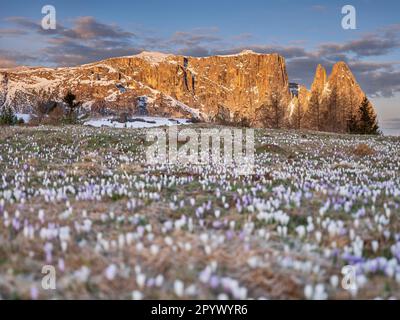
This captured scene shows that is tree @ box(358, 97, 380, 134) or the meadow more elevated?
tree @ box(358, 97, 380, 134)

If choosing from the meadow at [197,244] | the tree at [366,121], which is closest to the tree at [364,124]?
the tree at [366,121]

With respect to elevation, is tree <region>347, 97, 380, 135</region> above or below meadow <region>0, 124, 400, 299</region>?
above

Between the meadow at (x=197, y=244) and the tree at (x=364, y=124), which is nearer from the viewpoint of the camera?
the meadow at (x=197, y=244)

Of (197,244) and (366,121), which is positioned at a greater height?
(366,121)

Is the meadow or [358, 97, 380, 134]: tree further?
[358, 97, 380, 134]: tree

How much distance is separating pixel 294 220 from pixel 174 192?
3259 mm

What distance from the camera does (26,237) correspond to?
16.1 ft

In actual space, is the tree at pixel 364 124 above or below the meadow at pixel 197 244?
above

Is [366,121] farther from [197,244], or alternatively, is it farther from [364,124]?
[197,244]

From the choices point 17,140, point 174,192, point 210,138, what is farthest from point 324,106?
point 174,192

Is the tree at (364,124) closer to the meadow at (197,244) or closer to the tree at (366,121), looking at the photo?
the tree at (366,121)

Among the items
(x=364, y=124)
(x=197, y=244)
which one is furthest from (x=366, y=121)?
(x=197, y=244)

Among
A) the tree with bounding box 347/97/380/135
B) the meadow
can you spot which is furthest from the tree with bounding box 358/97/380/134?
the meadow

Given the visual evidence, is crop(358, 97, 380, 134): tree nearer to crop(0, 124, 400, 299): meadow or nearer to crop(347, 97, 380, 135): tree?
crop(347, 97, 380, 135): tree
